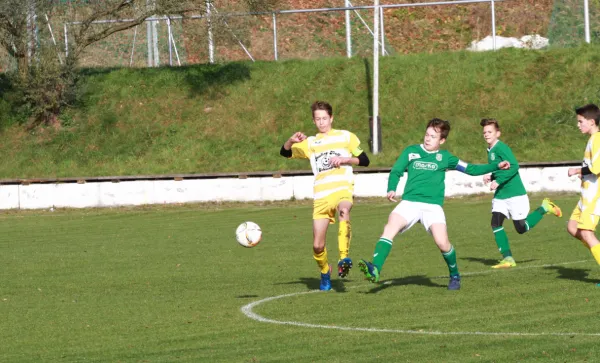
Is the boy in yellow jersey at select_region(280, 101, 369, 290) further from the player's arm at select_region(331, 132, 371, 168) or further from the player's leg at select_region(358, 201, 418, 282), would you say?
the player's leg at select_region(358, 201, 418, 282)

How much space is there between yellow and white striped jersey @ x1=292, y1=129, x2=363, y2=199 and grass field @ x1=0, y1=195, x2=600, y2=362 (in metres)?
1.19

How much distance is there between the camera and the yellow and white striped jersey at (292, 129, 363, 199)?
11.3 meters

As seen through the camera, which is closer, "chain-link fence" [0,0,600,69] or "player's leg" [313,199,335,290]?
"player's leg" [313,199,335,290]

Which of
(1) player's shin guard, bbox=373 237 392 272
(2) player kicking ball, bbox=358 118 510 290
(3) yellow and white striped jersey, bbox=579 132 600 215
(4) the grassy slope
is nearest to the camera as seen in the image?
(1) player's shin guard, bbox=373 237 392 272

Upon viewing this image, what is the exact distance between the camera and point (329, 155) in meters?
11.4

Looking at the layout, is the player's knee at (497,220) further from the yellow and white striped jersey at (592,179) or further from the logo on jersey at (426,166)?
the logo on jersey at (426,166)

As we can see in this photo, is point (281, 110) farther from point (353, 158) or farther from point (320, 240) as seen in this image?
point (353, 158)

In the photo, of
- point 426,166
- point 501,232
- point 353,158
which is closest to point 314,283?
point 353,158

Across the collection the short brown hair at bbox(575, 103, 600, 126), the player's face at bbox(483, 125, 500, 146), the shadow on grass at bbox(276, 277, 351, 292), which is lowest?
the shadow on grass at bbox(276, 277, 351, 292)

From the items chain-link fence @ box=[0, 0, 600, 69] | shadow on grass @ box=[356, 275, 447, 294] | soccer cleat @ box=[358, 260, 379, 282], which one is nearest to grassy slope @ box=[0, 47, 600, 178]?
chain-link fence @ box=[0, 0, 600, 69]

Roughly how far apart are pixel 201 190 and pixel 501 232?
599 inches

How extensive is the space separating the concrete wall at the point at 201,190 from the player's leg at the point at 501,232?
12.7 meters

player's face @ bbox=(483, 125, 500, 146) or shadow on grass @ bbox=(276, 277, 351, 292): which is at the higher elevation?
player's face @ bbox=(483, 125, 500, 146)

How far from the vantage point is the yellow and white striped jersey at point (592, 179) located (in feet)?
35.9
